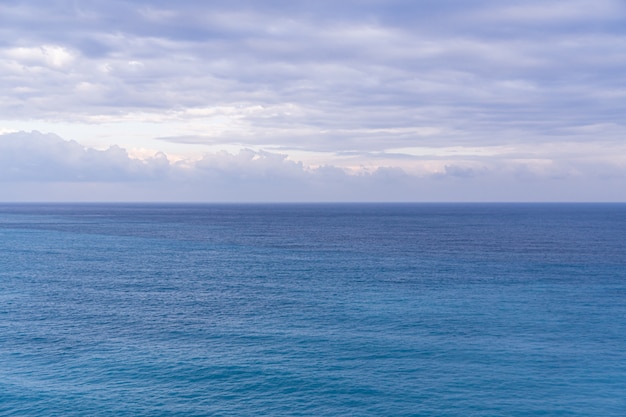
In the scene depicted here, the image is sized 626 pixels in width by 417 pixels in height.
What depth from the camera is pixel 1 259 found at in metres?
130

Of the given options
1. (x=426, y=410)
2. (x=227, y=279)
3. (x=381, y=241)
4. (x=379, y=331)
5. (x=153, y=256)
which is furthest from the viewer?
(x=381, y=241)

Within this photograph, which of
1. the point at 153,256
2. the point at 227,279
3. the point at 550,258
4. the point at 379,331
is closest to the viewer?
the point at 379,331

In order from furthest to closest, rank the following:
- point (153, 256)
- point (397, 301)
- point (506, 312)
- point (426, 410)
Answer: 1. point (153, 256)
2. point (397, 301)
3. point (506, 312)
4. point (426, 410)

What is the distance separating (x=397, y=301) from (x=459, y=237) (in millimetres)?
108285

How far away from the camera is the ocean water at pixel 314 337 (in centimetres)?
4862

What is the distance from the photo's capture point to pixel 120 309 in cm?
7881

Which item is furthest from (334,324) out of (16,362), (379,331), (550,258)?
(550,258)

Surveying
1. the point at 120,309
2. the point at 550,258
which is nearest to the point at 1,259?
the point at 120,309

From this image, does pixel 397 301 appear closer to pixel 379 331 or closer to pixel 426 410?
pixel 379 331

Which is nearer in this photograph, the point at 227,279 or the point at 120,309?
the point at 120,309

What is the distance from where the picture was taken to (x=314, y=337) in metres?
65.2

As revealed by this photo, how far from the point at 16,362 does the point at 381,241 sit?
12889 centimetres

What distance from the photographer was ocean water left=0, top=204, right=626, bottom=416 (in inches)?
1914

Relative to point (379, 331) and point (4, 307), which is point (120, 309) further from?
point (379, 331)
